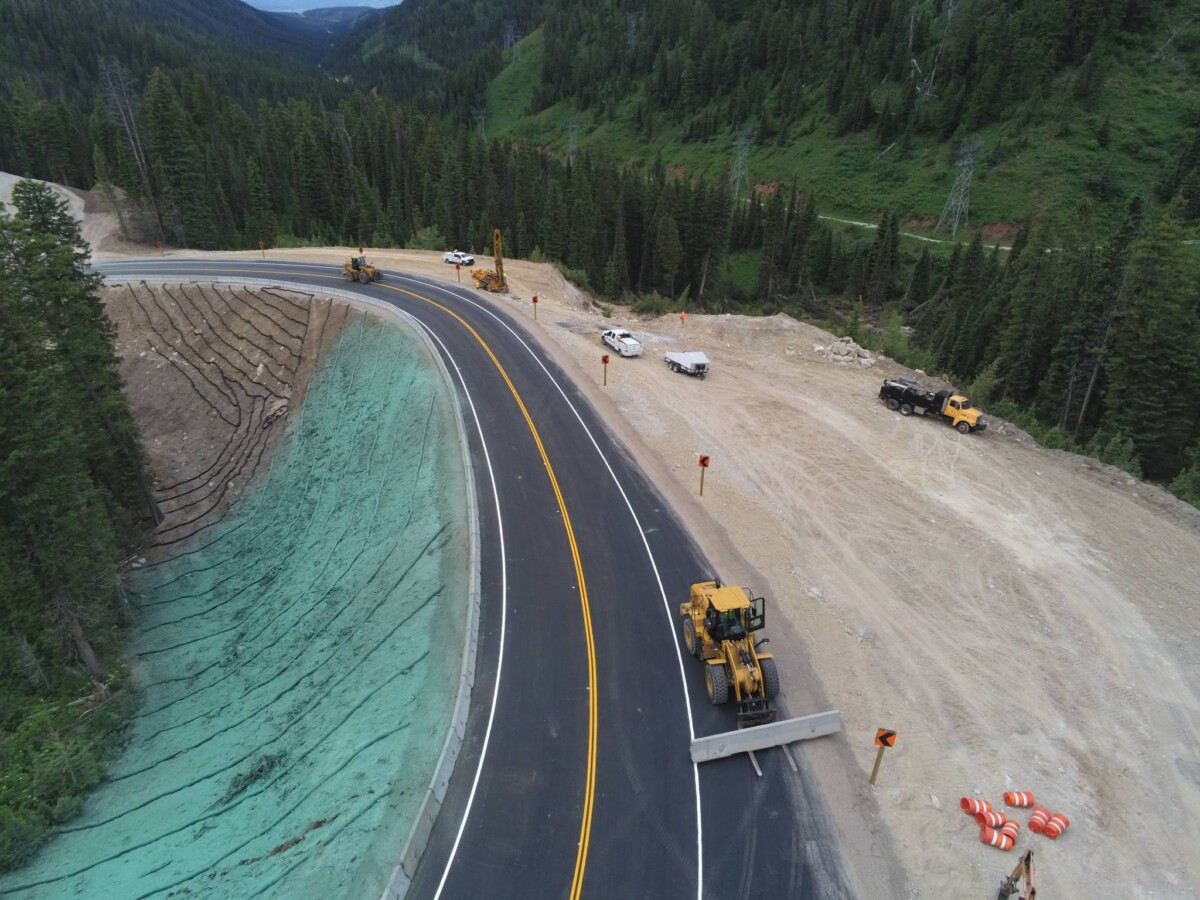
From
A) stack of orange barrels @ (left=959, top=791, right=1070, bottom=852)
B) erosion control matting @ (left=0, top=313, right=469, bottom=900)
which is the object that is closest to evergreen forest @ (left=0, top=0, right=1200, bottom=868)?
erosion control matting @ (left=0, top=313, right=469, bottom=900)

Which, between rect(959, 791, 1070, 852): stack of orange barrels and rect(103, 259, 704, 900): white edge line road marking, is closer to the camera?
rect(103, 259, 704, 900): white edge line road marking

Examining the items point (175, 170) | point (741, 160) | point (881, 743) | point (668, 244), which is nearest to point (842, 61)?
point (741, 160)

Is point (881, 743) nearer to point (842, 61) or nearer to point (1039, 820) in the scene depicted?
point (1039, 820)

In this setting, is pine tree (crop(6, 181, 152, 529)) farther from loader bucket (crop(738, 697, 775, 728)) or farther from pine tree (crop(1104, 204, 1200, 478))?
pine tree (crop(1104, 204, 1200, 478))

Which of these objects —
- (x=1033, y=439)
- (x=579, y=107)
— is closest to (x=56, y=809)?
(x=1033, y=439)

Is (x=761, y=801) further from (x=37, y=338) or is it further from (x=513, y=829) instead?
(x=37, y=338)

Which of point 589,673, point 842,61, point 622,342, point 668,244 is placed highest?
point 842,61

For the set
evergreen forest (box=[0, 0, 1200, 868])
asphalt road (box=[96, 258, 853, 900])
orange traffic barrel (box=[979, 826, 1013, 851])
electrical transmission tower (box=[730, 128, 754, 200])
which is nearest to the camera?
asphalt road (box=[96, 258, 853, 900])
